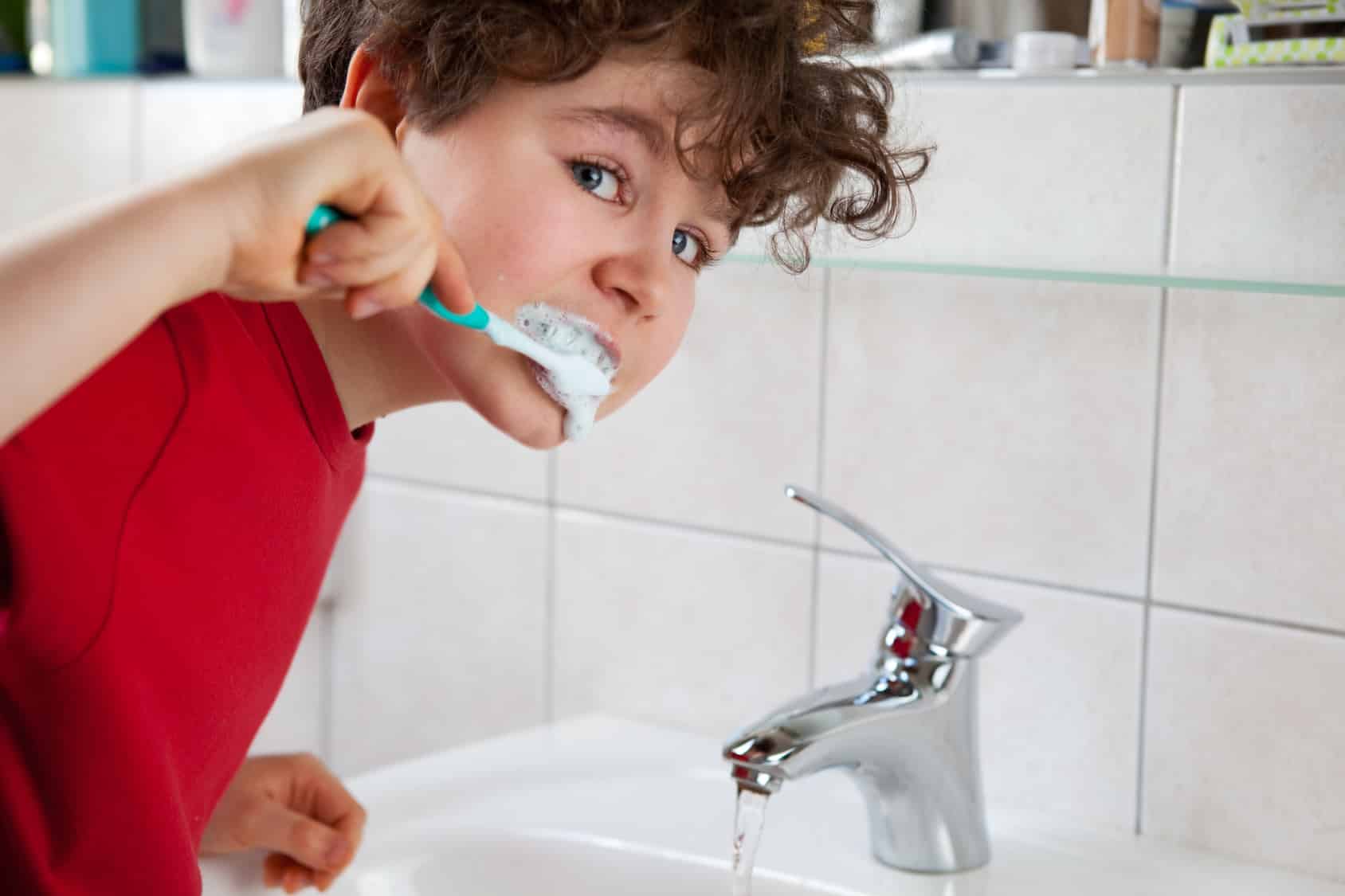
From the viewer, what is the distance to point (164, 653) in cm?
72

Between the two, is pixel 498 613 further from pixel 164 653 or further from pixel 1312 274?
pixel 1312 274

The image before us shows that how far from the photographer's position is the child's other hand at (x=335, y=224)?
0.50 m

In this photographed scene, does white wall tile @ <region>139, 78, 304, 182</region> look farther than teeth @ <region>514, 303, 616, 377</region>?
Yes

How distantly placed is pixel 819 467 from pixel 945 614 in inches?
7.5

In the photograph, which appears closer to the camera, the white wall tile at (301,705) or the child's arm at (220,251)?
the child's arm at (220,251)

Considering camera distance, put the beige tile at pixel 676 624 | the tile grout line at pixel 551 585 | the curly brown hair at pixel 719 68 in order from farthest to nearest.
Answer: the tile grout line at pixel 551 585
the beige tile at pixel 676 624
the curly brown hair at pixel 719 68

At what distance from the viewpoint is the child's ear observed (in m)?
0.76

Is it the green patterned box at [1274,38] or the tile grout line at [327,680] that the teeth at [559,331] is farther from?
the tile grout line at [327,680]

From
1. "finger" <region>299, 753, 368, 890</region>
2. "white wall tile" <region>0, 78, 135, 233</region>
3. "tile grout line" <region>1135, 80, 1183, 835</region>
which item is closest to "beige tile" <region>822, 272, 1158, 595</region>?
"tile grout line" <region>1135, 80, 1183, 835</region>

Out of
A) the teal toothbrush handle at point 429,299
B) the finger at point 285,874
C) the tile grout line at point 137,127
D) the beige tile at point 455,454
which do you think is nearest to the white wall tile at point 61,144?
the tile grout line at point 137,127

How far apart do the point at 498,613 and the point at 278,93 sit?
441 mm

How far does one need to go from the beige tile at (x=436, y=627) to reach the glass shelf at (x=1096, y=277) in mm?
354

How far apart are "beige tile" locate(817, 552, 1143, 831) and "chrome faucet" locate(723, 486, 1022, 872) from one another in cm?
5

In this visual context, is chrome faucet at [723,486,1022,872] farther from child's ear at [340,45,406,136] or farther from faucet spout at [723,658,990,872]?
child's ear at [340,45,406,136]
